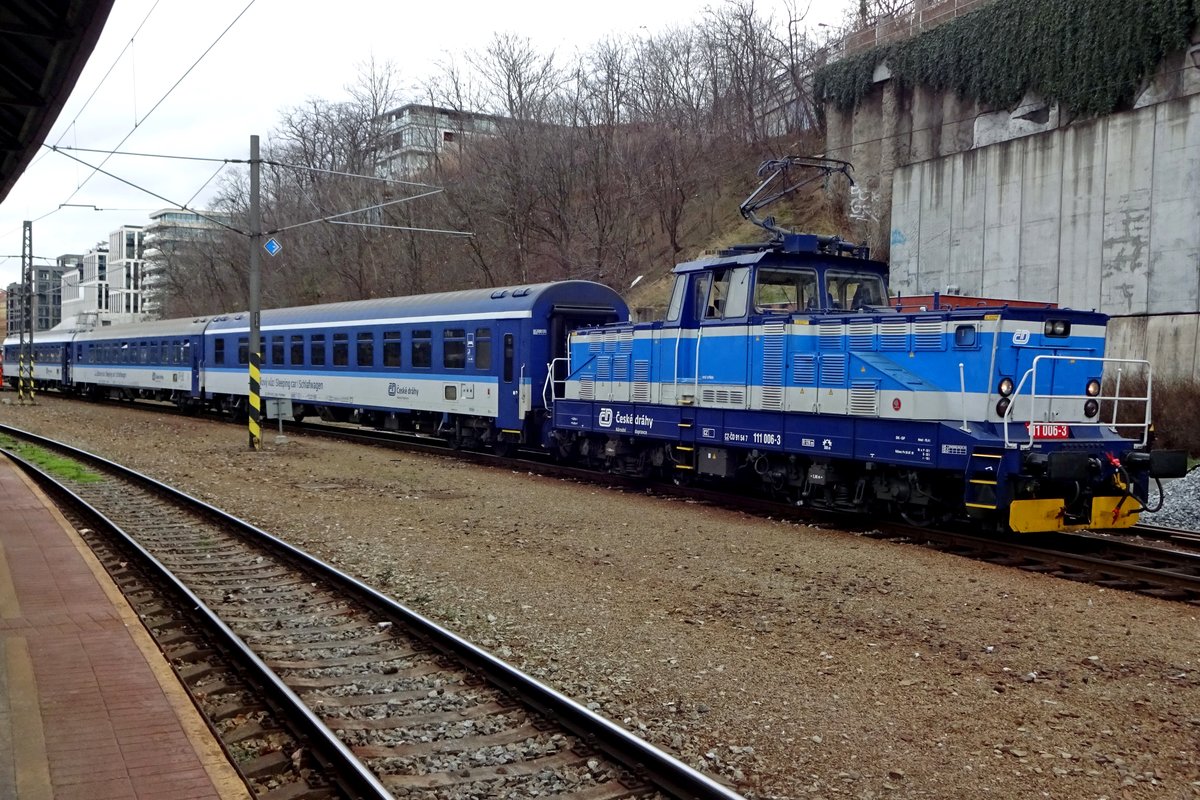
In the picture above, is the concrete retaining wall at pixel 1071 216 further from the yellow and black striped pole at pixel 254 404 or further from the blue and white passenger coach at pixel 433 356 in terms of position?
the yellow and black striped pole at pixel 254 404

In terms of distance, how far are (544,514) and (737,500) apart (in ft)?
9.76

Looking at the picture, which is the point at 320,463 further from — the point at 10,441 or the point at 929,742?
the point at 929,742

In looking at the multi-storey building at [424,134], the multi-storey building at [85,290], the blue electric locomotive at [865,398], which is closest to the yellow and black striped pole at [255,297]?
the blue electric locomotive at [865,398]

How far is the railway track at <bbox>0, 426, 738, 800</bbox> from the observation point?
5.13 m

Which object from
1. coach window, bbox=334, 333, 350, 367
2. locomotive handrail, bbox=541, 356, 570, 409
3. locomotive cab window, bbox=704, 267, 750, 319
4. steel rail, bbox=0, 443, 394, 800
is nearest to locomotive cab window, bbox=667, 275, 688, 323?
locomotive cab window, bbox=704, 267, 750, 319

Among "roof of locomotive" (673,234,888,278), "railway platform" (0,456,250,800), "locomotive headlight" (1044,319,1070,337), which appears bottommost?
"railway platform" (0,456,250,800)

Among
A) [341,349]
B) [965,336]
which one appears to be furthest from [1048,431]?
[341,349]

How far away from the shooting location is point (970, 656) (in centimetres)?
732

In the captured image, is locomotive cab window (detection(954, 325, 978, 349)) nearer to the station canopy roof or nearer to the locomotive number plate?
the locomotive number plate

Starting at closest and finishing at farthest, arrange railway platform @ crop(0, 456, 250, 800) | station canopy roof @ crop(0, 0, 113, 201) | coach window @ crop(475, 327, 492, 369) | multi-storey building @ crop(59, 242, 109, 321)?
railway platform @ crop(0, 456, 250, 800) → station canopy roof @ crop(0, 0, 113, 201) → coach window @ crop(475, 327, 492, 369) → multi-storey building @ crop(59, 242, 109, 321)

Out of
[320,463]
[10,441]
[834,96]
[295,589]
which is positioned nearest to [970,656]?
[295,589]

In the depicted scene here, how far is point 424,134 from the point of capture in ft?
161

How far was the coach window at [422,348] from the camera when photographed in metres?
22.5

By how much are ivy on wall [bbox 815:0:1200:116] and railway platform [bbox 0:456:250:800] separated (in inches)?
1017
